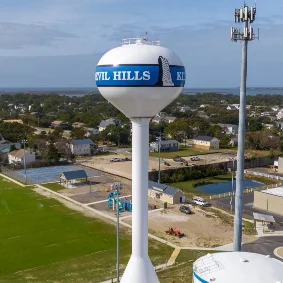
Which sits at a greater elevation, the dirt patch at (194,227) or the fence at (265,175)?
the dirt patch at (194,227)

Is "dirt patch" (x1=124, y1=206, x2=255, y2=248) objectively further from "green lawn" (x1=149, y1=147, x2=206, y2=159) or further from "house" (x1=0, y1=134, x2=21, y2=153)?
"house" (x1=0, y1=134, x2=21, y2=153)

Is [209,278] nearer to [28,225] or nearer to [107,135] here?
[28,225]

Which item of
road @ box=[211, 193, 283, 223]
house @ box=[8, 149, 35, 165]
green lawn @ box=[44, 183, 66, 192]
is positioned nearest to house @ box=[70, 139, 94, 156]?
house @ box=[8, 149, 35, 165]

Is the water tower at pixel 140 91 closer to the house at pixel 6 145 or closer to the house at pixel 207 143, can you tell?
the house at pixel 6 145

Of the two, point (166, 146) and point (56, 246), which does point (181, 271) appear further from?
point (166, 146)

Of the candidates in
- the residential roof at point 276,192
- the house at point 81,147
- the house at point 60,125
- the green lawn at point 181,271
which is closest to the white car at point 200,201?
the residential roof at point 276,192

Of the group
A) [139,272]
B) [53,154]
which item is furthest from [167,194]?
[53,154]
